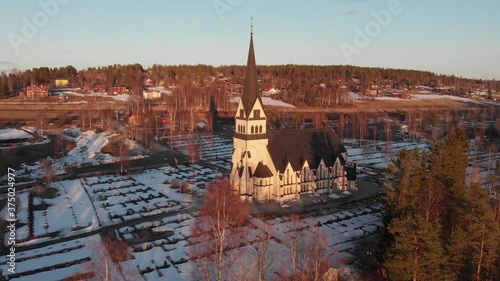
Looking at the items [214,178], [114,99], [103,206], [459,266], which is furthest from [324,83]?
[459,266]

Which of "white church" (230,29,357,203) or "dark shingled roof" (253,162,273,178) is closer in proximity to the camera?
"dark shingled roof" (253,162,273,178)

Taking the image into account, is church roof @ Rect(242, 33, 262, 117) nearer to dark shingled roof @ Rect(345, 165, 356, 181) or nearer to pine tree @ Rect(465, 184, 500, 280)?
dark shingled roof @ Rect(345, 165, 356, 181)

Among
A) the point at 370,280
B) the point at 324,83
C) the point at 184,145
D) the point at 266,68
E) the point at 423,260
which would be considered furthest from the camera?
the point at 266,68

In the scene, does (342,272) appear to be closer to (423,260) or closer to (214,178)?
(423,260)

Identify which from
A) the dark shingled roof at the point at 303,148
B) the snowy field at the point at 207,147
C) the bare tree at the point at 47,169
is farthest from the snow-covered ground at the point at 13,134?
the dark shingled roof at the point at 303,148

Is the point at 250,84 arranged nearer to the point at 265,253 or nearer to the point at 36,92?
the point at 265,253

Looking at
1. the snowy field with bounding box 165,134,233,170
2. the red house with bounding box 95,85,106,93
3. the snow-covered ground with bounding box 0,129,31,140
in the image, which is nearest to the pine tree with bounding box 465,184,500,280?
the snowy field with bounding box 165,134,233,170

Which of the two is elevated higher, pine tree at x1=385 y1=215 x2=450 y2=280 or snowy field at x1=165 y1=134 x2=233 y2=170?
pine tree at x1=385 y1=215 x2=450 y2=280
